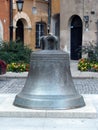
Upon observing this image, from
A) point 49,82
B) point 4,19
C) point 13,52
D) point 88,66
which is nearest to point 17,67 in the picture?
point 13,52

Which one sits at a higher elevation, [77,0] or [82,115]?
[77,0]

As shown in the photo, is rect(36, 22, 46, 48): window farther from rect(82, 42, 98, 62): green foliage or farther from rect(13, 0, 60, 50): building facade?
rect(82, 42, 98, 62): green foliage

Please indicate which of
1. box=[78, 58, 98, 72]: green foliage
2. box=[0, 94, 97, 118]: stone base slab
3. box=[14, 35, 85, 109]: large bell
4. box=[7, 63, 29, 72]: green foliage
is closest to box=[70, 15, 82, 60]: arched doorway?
box=[78, 58, 98, 72]: green foliage

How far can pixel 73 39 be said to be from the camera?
31.0 metres

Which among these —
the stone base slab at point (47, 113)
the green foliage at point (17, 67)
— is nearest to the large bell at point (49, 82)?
the stone base slab at point (47, 113)

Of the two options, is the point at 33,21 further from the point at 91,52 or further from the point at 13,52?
the point at 91,52

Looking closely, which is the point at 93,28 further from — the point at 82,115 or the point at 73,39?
the point at 82,115

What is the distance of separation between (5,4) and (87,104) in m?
20.9

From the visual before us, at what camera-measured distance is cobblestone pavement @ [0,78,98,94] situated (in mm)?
13368

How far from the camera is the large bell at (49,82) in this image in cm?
861

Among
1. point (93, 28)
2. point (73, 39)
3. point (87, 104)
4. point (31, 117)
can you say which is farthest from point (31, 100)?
point (73, 39)

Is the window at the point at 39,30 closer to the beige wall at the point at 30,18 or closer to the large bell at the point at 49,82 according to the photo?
the beige wall at the point at 30,18

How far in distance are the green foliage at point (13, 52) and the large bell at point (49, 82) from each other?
1173cm

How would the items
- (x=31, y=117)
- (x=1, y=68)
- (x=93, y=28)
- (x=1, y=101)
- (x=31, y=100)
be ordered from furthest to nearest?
(x=93, y=28)
(x=1, y=68)
(x=1, y=101)
(x=31, y=100)
(x=31, y=117)
